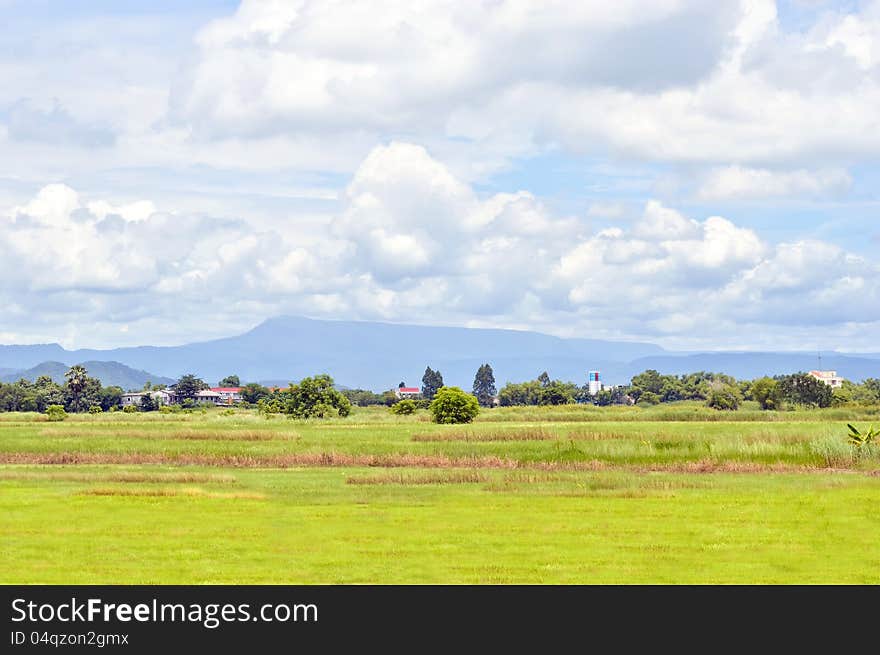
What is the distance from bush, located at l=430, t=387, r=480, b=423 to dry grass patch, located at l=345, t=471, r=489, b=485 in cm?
5175

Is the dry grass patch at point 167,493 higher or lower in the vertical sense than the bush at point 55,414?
lower

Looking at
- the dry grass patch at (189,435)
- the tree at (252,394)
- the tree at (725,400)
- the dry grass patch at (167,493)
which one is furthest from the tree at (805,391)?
the dry grass patch at (167,493)

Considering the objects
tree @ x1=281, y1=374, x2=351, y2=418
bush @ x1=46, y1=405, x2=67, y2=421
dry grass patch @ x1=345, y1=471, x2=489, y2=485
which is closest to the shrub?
dry grass patch @ x1=345, y1=471, x2=489, y2=485

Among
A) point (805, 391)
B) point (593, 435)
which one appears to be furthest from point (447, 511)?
point (805, 391)

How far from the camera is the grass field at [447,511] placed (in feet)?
75.2

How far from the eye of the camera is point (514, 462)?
5241 centimetres

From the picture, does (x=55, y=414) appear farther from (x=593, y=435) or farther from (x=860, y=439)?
(x=860, y=439)

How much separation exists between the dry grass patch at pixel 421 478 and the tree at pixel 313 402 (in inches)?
2801

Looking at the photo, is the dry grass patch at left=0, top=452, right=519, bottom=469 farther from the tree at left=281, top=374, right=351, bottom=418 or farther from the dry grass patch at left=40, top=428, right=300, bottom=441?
the tree at left=281, top=374, right=351, bottom=418

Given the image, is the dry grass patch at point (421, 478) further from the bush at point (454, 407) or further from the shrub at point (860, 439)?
the bush at point (454, 407)
